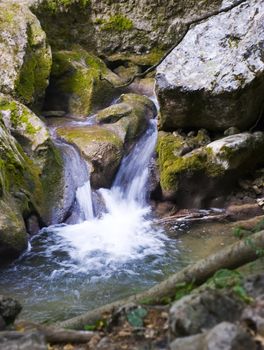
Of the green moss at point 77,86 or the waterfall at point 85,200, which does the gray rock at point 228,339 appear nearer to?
the waterfall at point 85,200

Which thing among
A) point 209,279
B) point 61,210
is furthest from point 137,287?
point 61,210

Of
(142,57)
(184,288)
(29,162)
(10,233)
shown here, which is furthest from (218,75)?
(184,288)

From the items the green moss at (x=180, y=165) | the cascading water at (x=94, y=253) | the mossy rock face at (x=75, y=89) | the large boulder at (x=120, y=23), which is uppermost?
the large boulder at (x=120, y=23)

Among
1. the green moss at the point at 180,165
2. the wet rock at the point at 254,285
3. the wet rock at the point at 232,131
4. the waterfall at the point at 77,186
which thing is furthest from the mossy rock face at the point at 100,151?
the wet rock at the point at 254,285

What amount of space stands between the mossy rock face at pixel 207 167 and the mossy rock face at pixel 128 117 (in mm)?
1552

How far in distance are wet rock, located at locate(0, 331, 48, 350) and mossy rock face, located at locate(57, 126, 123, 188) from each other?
618 centimetres

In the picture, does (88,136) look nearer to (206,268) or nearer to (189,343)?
(206,268)

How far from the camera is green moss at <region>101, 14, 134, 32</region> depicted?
13.3 metres

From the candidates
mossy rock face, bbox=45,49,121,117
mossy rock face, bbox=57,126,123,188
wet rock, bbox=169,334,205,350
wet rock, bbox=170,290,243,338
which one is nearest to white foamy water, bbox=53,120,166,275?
mossy rock face, bbox=57,126,123,188

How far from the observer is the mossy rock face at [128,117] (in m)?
9.80

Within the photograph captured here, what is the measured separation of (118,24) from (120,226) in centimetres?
793

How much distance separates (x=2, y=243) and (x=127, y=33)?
361 inches

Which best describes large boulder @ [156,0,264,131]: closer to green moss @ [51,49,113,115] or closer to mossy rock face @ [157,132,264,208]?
mossy rock face @ [157,132,264,208]

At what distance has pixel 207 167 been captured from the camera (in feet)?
26.9
